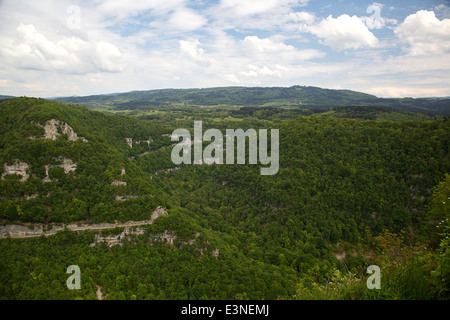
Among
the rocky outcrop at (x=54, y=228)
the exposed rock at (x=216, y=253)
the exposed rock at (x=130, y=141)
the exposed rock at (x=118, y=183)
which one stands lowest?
the exposed rock at (x=216, y=253)

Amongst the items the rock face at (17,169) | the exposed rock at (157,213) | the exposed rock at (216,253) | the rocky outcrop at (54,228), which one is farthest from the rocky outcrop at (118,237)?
the rock face at (17,169)

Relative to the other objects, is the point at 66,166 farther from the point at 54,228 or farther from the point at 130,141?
the point at 130,141

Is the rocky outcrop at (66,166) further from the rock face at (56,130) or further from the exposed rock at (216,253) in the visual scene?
the exposed rock at (216,253)

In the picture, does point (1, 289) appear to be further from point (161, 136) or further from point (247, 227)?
point (161, 136)

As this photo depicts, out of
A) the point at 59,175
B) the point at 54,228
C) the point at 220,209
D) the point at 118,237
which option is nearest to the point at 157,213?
the point at 118,237

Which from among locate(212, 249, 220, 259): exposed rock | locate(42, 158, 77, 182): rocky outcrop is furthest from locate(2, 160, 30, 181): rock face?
locate(212, 249, 220, 259): exposed rock

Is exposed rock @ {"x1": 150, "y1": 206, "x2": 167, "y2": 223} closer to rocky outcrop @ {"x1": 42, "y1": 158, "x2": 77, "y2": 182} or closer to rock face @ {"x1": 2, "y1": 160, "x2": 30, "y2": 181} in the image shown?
rocky outcrop @ {"x1": 42, "y1": 158, "x2": 77, "y2": 182}
